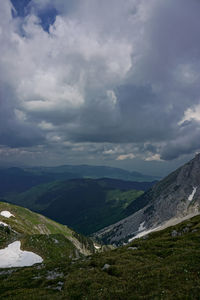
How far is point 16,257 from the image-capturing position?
2156 inches

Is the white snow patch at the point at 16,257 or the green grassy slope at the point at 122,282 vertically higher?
the green grassy slope at the point at 122,282

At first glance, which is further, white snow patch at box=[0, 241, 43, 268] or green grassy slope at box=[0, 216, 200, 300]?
white snow patch at box=[0, 241, 43, 268]

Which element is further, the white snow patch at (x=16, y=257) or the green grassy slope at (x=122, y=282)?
the white snow patch at (x=16, y=257)

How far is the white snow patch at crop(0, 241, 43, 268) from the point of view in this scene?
165 feet

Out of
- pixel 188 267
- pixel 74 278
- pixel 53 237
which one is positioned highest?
pixel 188 267

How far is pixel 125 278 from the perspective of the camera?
22.0m

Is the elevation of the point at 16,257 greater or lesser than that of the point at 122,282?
lesser

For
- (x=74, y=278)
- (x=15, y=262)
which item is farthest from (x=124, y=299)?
(x=15, y=262)

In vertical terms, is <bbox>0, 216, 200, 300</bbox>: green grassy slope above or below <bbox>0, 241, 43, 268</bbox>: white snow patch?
above

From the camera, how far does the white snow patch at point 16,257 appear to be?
165ft

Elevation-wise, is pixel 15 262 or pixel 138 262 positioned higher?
pixel 138 262

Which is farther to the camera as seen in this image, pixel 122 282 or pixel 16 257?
pixel 16 257

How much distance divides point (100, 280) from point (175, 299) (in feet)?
32.3

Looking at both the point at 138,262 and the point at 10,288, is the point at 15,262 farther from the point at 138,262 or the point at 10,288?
the point at 138,262
